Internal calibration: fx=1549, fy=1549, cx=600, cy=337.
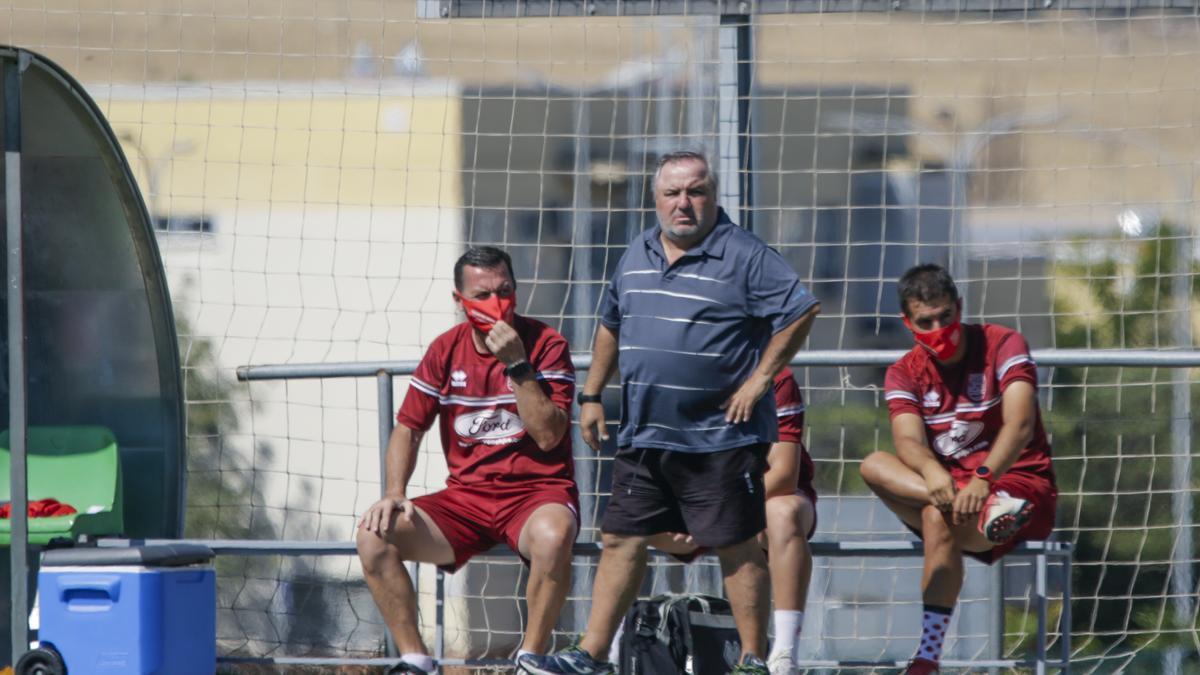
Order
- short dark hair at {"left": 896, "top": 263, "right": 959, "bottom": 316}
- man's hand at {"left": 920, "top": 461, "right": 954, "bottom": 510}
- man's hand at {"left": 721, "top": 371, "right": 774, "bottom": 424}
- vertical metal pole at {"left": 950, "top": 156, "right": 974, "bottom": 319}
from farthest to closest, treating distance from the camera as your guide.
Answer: vertical metal pole at {"left": 950, "top": 156, "right": 974, "bottom": 319} < short dark hair at {"left": 896, "top": 263, "right": 959, "bottom": 316} < man's hand at {"left": 920, "top": 461, "right": 954, "bottom": 510} < man's hand at {"left": 721, "top": 371, "right": 774, "bottom": 424}

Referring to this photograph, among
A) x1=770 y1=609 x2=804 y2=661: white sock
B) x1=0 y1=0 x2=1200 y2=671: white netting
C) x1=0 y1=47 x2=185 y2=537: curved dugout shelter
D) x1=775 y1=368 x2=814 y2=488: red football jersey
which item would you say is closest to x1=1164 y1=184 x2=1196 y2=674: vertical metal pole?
x1=0 y1=0 x2=1200 y2=671: white netting

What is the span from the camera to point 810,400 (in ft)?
22.3

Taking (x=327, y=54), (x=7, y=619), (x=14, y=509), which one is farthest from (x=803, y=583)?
(x=327, y=54)

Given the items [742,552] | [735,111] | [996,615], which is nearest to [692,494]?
[742,552]

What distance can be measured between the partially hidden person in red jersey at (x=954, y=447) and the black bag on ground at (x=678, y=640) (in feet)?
2.04

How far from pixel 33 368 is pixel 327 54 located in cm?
199

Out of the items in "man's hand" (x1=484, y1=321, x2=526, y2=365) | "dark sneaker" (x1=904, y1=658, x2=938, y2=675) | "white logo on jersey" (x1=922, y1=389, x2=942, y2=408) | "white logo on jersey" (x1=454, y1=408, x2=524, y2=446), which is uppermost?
"man's hand" (x1=484, y1=321, x2=526, y2=365)

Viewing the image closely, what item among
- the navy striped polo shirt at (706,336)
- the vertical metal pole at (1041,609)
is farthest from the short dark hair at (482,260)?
the vertical metal pole at (1041,609)

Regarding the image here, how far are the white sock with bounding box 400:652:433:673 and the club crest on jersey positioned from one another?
A: 1.95 meters

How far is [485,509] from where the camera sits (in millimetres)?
5074

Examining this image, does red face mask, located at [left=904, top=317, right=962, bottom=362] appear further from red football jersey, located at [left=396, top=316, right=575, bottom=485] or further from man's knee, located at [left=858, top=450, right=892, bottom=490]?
red football jersey, located at [left=396, top=316, right=575, bottom=485]

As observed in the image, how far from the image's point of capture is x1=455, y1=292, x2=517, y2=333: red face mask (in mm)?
5059

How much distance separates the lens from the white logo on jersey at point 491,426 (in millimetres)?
5152

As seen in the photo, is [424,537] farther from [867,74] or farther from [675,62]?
[867,74]
